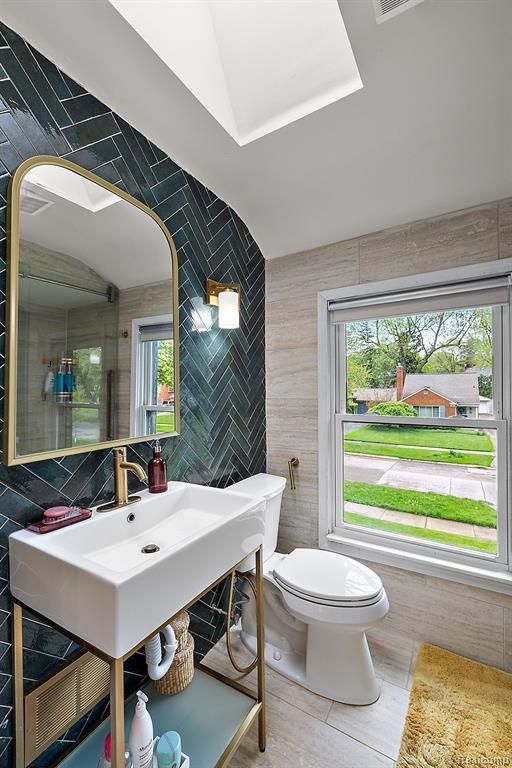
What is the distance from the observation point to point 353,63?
1.18 m

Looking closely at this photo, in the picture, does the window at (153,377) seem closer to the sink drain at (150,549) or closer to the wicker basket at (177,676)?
→ the sink drain at (150,549)

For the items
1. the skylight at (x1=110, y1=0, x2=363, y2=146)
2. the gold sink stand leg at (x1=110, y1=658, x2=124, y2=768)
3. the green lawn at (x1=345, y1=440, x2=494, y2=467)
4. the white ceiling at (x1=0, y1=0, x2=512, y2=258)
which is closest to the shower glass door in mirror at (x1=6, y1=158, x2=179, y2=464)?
the white ceiling at (x1=0, y1=0, x2=512, y2=258)

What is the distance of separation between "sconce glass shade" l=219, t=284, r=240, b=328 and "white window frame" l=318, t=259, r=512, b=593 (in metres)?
0.55

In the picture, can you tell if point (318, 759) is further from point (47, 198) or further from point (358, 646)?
point (47, 198)

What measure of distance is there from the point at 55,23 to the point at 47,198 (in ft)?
1.53

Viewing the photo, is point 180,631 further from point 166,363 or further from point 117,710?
point 166,363

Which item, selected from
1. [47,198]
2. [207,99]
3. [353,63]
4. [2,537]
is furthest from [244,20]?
[2,537]

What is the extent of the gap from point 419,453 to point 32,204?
1939mm

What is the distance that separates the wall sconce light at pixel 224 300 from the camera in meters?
1.66

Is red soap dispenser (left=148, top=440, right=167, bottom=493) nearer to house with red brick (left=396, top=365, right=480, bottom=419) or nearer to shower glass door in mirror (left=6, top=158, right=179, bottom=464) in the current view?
shower glass door in mirror (left=6, top=158, right=179, bottom=464)

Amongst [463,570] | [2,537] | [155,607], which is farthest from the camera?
[463,570]

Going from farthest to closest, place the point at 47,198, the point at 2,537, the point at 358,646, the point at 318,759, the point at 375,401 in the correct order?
the point at 375,401
the point at 358,646
the point at 318,759
the point at 47,198
the point at 2,537

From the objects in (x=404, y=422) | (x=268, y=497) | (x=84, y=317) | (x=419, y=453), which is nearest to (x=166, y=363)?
(x=84, y=317)

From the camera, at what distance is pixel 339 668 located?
141 cm
